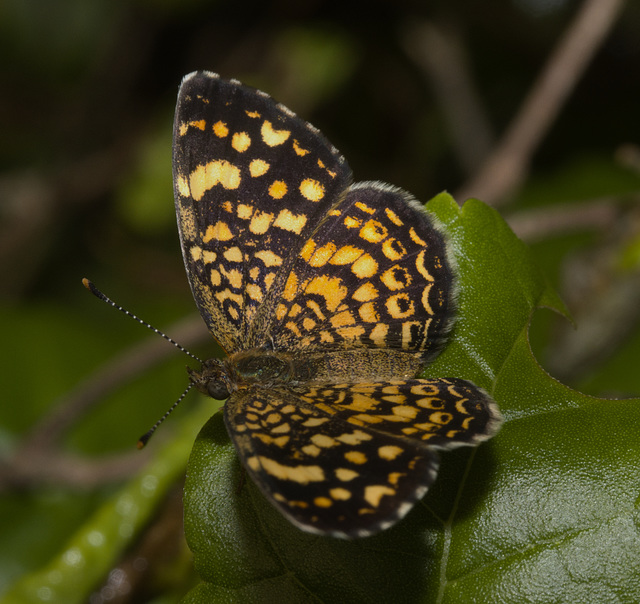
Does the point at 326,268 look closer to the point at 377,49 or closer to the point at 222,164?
the point at 222,164

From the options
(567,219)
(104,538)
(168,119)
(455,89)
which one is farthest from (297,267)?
(168,119)

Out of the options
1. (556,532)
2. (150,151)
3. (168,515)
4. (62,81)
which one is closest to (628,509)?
(556,532)

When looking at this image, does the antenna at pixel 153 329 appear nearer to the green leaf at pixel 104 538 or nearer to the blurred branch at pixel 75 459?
the green leaf at pixel 104 538

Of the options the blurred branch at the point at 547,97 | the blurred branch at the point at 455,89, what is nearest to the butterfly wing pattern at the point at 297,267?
the blurred branch at the point at 547,97

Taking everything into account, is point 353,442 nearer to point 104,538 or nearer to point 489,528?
point 489,528

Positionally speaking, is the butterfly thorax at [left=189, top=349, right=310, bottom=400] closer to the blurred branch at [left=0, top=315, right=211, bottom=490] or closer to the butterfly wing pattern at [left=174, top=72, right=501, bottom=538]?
the butterfly wing pattern at [left=174, top=72, right=501, bottom=538]

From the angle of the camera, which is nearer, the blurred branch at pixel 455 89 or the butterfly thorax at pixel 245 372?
the butterfly thorax at pixel 245 372

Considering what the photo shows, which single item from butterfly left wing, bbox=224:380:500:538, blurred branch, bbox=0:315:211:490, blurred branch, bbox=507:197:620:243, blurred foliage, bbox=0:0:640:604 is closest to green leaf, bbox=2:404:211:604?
blurred branch, bbox=0:315:211:490
